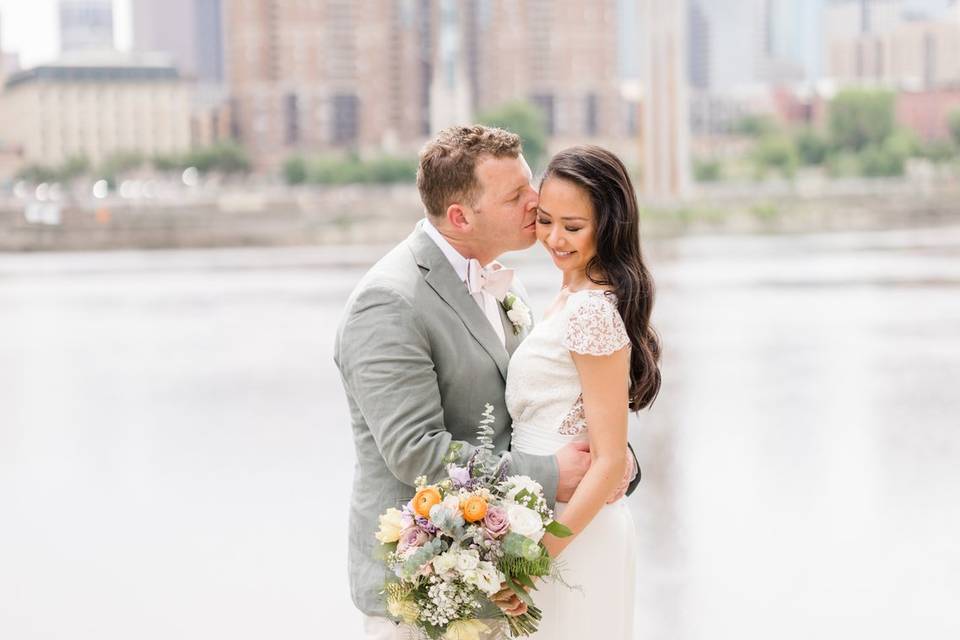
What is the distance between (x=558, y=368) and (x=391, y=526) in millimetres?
316

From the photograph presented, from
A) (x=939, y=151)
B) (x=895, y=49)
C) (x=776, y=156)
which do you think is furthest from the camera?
(x=895, y=49)

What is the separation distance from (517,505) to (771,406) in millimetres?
4610

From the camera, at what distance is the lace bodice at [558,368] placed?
167 cm

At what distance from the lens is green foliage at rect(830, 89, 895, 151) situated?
51094mm

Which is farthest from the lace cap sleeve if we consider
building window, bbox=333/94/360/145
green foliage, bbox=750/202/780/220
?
building window, bbox=333/94/360/145

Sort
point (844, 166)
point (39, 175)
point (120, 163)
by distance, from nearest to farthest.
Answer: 1. point (844, 166)
2. point (39, 175)
3. point (120, 163)

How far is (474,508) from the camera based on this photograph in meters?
1.60

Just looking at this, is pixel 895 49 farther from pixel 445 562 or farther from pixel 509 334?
pixel 445 562

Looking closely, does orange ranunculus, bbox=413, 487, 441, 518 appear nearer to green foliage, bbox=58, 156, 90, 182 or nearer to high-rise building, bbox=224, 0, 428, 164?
green foliage, bbox=58, 156, 90, 182

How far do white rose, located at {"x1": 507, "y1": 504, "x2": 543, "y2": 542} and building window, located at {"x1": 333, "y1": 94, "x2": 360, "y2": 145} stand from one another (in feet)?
182

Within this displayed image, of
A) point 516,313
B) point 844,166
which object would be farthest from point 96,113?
point 516,313

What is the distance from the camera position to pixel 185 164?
173ft

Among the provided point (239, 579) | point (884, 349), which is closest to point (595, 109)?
point (884, 349)

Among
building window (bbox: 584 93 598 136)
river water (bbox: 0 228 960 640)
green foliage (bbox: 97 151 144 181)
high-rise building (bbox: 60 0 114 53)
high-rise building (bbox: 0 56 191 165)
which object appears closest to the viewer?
river water (bbox: 0 228 960 640)
